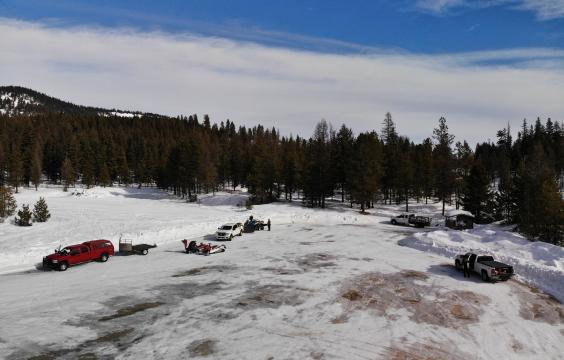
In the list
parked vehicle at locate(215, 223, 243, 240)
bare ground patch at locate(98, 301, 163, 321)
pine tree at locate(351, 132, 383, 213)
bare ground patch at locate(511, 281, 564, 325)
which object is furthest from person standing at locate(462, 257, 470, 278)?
pine tree at locate(351, 132, 383, 213)

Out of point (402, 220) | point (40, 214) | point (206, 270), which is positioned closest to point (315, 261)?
point (206, 270)

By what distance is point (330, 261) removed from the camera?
29797 millimetres

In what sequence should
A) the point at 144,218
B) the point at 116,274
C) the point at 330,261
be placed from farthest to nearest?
1. the point at 144,218
2. the point at 330,261
3. the point at 116,274

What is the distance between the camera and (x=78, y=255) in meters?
28.8

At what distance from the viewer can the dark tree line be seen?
5497cm

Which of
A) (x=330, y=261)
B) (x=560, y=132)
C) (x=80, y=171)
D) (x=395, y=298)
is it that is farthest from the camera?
(x=560, y=132)

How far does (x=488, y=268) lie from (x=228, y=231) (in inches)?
912

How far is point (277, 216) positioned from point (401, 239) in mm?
19131

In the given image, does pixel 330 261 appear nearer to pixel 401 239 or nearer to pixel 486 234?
pixel 401 239

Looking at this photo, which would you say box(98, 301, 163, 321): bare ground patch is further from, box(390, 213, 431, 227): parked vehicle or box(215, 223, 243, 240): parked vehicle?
box(390, 213, 431, 227): parked vehicle

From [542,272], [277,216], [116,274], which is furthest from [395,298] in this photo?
[277,216]

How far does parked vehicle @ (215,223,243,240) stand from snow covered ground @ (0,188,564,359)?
2.38m

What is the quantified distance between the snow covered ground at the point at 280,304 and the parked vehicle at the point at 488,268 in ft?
Answer: 1.90

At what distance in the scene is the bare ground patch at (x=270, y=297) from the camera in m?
20.2
